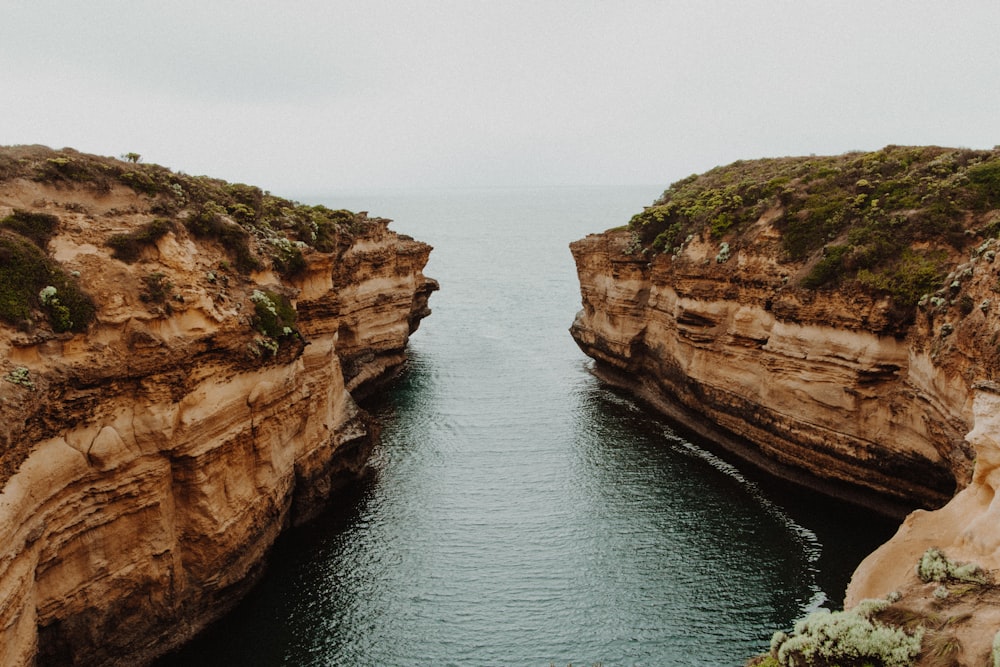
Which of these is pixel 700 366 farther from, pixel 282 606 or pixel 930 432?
pixel 282 606

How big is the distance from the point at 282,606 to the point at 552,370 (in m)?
28.9

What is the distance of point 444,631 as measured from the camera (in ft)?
66.6

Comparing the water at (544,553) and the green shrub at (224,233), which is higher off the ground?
the green shrub at (224,233)

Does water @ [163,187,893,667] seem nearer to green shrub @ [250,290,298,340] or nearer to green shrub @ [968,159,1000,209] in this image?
green shrub @ [250,290,298,340]

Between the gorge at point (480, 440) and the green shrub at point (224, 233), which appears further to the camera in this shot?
the green shrub at point (224, 233)

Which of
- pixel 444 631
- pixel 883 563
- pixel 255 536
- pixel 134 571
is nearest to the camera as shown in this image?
pixel 883 563

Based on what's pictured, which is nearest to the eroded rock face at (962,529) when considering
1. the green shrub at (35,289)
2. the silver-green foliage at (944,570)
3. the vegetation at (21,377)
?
the silver-green foliage at (944,570)

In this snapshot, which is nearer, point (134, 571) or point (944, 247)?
point (134, 571)

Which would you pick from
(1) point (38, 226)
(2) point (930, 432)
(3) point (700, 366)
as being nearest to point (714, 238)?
(3) point (700, 366)

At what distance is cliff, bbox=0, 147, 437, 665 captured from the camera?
15.4 m

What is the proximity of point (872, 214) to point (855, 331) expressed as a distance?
252 inches

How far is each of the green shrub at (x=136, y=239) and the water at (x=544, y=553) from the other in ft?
36.7

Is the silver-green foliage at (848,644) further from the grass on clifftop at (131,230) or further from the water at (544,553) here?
the grass on clifftop at (131,230)

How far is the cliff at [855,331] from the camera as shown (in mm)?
20594
